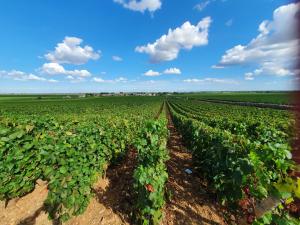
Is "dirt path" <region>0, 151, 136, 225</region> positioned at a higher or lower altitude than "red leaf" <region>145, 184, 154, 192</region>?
lower

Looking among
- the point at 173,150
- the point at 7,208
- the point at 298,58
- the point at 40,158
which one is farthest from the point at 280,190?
the point at 173,150

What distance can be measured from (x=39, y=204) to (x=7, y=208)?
0.75 meters

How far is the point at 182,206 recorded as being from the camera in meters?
5.54

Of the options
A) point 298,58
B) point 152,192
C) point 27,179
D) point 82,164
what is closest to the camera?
point 298,58

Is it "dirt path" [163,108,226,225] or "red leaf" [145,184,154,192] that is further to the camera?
"dirt path" [163,108,226,225]

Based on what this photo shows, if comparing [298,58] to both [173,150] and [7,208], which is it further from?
[173,150]

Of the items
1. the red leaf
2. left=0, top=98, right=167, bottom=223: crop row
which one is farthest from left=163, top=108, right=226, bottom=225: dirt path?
the red leaf

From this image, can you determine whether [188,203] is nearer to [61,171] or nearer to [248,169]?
[248,169]

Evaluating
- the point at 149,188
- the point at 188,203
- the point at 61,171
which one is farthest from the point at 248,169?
the point at 61,171

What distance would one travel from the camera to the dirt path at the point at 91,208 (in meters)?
4.89

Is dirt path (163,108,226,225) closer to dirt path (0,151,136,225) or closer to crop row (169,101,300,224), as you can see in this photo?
crop row (169,101,300,224)

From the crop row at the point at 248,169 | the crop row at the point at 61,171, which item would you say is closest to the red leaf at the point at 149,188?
the crop row at the point at 61,171

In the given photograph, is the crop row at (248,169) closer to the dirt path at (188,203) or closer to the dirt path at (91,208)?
the dirt path at (188,203)

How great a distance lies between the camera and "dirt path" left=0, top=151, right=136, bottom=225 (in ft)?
16.1
